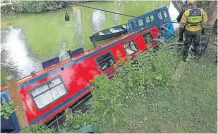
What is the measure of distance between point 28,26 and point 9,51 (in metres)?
3.71

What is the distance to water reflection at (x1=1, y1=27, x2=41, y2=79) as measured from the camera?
36.9 ft

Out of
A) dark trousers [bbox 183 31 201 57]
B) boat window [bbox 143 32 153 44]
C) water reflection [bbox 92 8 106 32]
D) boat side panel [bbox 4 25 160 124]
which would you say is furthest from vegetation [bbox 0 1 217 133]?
water reflection [bbox 92 8 106 32]

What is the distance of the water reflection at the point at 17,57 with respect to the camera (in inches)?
443

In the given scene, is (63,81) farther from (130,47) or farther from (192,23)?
(192,23)

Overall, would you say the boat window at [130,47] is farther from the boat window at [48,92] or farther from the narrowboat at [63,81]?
the boat window at [48,92]

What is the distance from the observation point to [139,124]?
5.11m

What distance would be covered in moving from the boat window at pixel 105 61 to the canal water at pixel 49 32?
3.84 m

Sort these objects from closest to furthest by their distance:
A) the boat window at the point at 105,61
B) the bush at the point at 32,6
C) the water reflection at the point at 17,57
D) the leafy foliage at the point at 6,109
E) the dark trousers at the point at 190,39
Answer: the leafy foliage at the point at 6,109
the dark trousers at the point at 190,39
the boat window at the point at 105,61
the water reflection at the point at 17,57
the bush at the point at 32,6

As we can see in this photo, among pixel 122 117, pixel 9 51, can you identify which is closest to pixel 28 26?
pixel 9 51

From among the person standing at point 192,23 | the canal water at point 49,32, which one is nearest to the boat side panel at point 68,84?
the person standing at point 192,23

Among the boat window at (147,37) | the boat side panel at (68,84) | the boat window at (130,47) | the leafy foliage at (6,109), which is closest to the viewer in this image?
the leafy foliage at (6,109)

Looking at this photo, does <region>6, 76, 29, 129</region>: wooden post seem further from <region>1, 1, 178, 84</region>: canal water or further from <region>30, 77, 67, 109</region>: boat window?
<region>1, 1, 178, 84</region>: canal water

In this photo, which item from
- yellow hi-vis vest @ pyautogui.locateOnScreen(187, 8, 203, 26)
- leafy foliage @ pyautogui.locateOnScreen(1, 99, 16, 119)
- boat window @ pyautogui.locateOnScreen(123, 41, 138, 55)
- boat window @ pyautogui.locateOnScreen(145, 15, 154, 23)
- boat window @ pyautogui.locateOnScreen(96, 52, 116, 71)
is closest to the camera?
leafy foliage @ pyautogui.locateOnScreen(1, 99, 16, 119)

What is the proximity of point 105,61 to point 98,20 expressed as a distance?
9.00m
